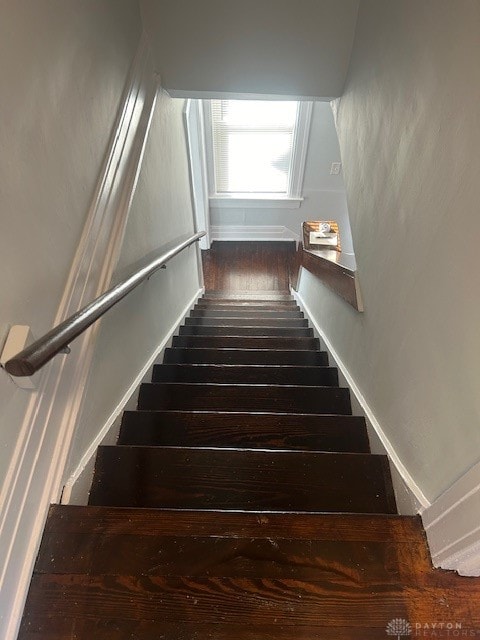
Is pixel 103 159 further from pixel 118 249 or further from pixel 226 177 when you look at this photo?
pixel 226 177

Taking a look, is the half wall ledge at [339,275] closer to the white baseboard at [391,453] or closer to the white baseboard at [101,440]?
the white baseboard at [391,453]

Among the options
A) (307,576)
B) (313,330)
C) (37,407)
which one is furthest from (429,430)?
(313,330)

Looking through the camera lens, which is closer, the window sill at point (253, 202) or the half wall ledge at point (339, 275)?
the half wall ledge at point (339, 275)

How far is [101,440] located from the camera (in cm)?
126

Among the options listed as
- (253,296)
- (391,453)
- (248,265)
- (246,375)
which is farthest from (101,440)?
(248,265)

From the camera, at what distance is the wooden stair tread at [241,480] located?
46.1 inches

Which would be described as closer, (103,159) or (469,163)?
(469,163)

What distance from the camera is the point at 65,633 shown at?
0.78 metres

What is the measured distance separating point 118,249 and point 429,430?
49.0 inches

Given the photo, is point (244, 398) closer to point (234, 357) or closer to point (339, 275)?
point (234, 357)

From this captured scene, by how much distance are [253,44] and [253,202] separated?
2947 millimetres

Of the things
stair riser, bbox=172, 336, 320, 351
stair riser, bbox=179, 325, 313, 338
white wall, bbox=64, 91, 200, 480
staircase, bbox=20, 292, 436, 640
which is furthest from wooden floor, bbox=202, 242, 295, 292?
staircase, bbox=20, 292, 436, 640

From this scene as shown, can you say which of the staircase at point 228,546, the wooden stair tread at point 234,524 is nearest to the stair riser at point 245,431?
the staircase at point 228,546

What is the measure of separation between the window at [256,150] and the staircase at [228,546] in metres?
3.90
